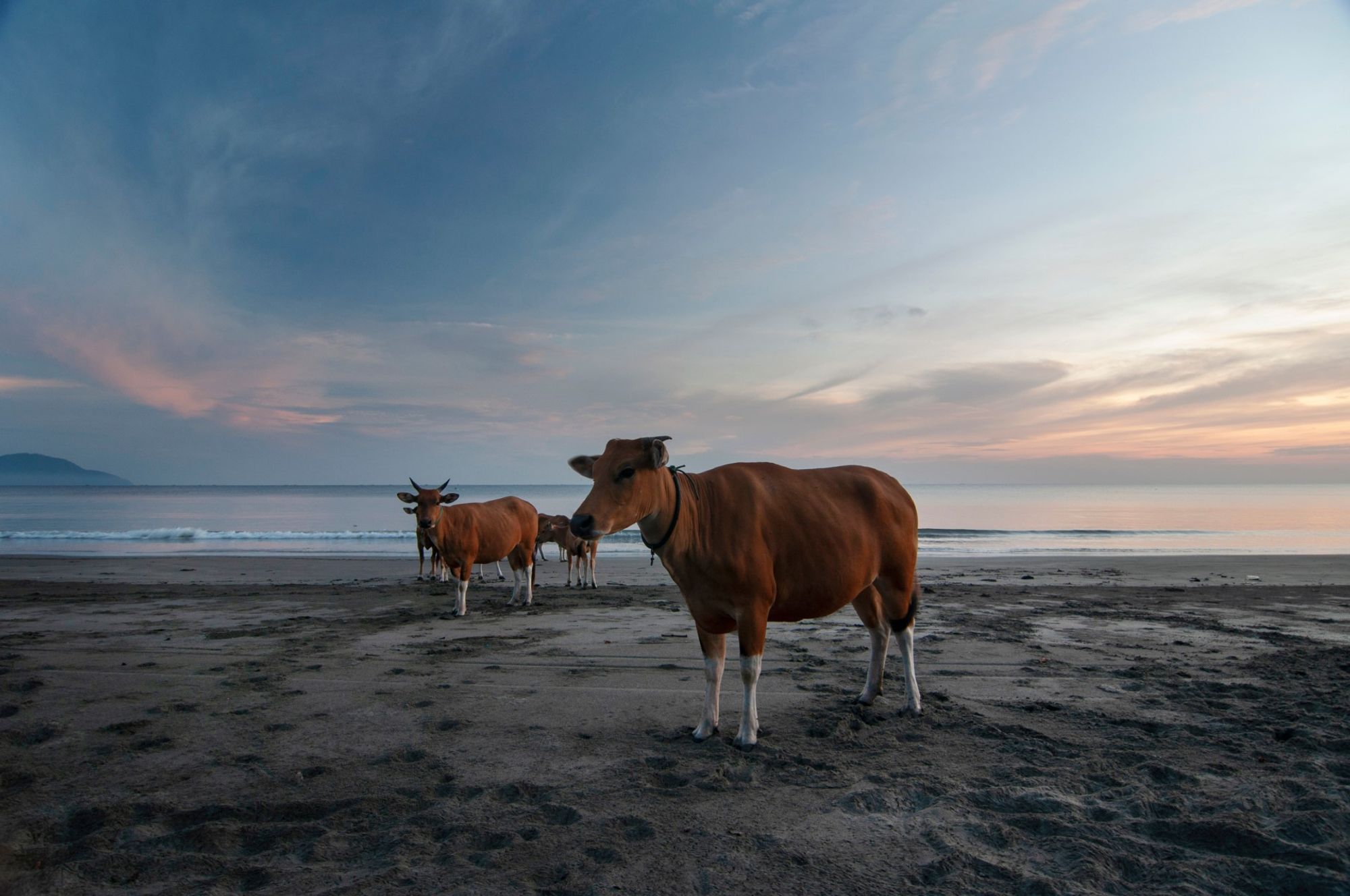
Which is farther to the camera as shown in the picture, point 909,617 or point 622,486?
point 909,617

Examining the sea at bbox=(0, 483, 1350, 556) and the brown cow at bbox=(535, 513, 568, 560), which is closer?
the brown cow at bbox=(535, 513, 568, 560)

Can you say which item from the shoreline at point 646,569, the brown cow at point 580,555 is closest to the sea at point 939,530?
the shoreline at point 646,569

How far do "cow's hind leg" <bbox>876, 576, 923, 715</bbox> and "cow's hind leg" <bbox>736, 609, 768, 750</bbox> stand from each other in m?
1.39

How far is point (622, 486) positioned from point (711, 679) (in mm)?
1542

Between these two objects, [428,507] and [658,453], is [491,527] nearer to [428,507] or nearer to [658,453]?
[428,507]

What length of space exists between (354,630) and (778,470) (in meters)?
6.62

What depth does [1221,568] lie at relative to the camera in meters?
16.1

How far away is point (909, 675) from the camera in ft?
17.2

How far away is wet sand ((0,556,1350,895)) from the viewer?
2.94m

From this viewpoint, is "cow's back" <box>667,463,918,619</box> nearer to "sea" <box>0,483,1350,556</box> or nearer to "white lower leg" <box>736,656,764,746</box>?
"white lower leg" <box>736,656,764,746</box>

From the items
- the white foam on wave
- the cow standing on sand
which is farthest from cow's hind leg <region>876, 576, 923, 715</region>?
the white foam on wave

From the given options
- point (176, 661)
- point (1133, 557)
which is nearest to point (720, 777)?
point (176, 661)

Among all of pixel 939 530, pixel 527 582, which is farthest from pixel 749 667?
pixel 939 530

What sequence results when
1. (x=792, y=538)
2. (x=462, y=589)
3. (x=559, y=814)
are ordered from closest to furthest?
(x=559, y=814) → (x=792, y=538) → (x=462, y=589)
